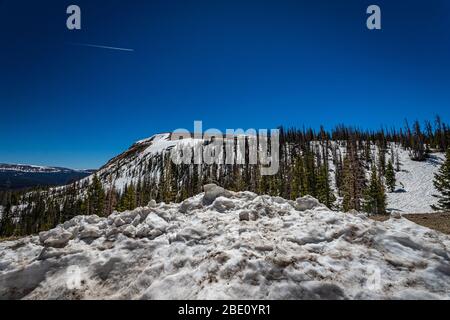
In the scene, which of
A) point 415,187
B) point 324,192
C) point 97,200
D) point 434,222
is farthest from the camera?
point 415,187

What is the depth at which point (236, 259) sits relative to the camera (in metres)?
8.03

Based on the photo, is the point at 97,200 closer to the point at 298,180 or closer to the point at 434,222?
the point at 298,180

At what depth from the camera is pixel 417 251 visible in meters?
8.49

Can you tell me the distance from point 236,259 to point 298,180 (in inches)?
2089

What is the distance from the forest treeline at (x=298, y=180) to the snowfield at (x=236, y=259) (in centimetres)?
1865

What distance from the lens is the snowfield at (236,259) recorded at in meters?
7.13

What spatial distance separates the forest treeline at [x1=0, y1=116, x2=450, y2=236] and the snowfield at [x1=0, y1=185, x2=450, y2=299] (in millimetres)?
18648

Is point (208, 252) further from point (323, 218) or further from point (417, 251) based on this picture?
point (417, 251)

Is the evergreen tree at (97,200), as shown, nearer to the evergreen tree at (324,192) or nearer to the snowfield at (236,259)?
the evergreen tree at (324,192)
